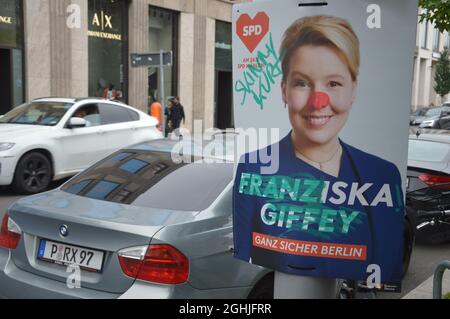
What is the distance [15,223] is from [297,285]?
86.5 inches

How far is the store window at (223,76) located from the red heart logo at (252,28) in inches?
860

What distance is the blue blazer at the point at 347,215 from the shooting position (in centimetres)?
214

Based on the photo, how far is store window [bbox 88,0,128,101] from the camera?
1864 cm

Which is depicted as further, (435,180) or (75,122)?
(75,122)

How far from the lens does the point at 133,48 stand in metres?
19.8

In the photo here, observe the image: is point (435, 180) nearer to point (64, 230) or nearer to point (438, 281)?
point (438, 281)

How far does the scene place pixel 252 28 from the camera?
2305 mm

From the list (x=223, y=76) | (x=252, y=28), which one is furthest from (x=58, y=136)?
(x=223, y=76)

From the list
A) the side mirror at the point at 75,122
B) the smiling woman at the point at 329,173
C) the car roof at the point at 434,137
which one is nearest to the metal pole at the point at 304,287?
the smiling woman at the point at 329,173

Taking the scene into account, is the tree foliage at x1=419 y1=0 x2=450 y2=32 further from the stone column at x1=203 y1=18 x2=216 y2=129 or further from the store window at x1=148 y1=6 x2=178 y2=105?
the stone column at x1=203 y1=18 x2=216 y2=129

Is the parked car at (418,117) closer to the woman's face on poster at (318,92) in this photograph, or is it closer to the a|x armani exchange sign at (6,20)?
the a|x armani exchange sign at (6,20)

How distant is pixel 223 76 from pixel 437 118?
11093mm

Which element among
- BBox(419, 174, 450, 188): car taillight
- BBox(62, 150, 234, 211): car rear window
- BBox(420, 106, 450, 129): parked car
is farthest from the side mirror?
BBox(420, 106, 450, 129): parked car

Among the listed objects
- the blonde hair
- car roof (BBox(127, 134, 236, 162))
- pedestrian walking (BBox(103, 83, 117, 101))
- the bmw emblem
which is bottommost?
Result: the bmw emblem
